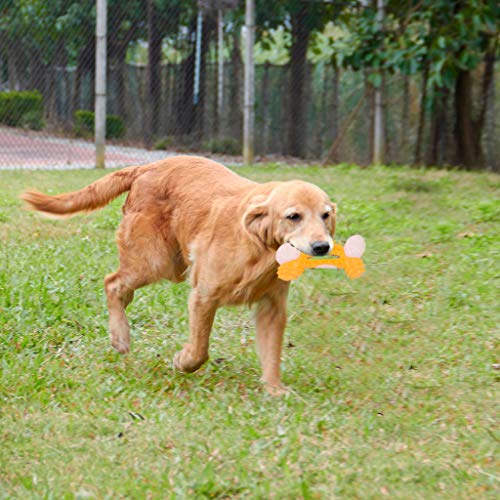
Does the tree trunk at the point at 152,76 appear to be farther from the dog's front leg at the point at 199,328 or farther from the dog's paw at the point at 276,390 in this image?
the dog's paw at the point at 276,390

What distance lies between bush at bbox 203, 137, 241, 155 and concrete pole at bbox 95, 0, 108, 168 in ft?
7.57

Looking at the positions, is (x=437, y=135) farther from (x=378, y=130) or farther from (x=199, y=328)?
(x=199, y=328)

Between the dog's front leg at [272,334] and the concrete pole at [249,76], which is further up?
the concrete pole at [249,76]

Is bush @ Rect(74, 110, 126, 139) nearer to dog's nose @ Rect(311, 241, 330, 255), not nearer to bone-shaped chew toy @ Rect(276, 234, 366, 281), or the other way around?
bone-shaped chew toy @ Rect(276, 234, 366, 281)

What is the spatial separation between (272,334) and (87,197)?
1550mm

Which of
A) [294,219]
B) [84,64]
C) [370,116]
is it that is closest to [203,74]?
[84,64]

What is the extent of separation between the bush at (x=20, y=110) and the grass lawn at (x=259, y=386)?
5368mm

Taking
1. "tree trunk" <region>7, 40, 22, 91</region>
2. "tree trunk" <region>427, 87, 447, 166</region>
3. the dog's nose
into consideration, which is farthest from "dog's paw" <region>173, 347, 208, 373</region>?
"tree trunk" <region>427, 87, 447, 166</region>

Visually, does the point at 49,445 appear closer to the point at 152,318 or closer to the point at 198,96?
the point at 152,318

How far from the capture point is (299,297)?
20.4ft


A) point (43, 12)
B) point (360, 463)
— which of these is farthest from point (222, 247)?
point (43, 12)

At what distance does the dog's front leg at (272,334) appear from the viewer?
4258 millimetres

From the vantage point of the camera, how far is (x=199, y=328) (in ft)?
14.0

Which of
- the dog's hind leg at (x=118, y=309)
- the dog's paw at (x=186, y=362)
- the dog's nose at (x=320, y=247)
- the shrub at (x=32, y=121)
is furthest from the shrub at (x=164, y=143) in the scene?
the dog's nose at (x=320, y=247)
